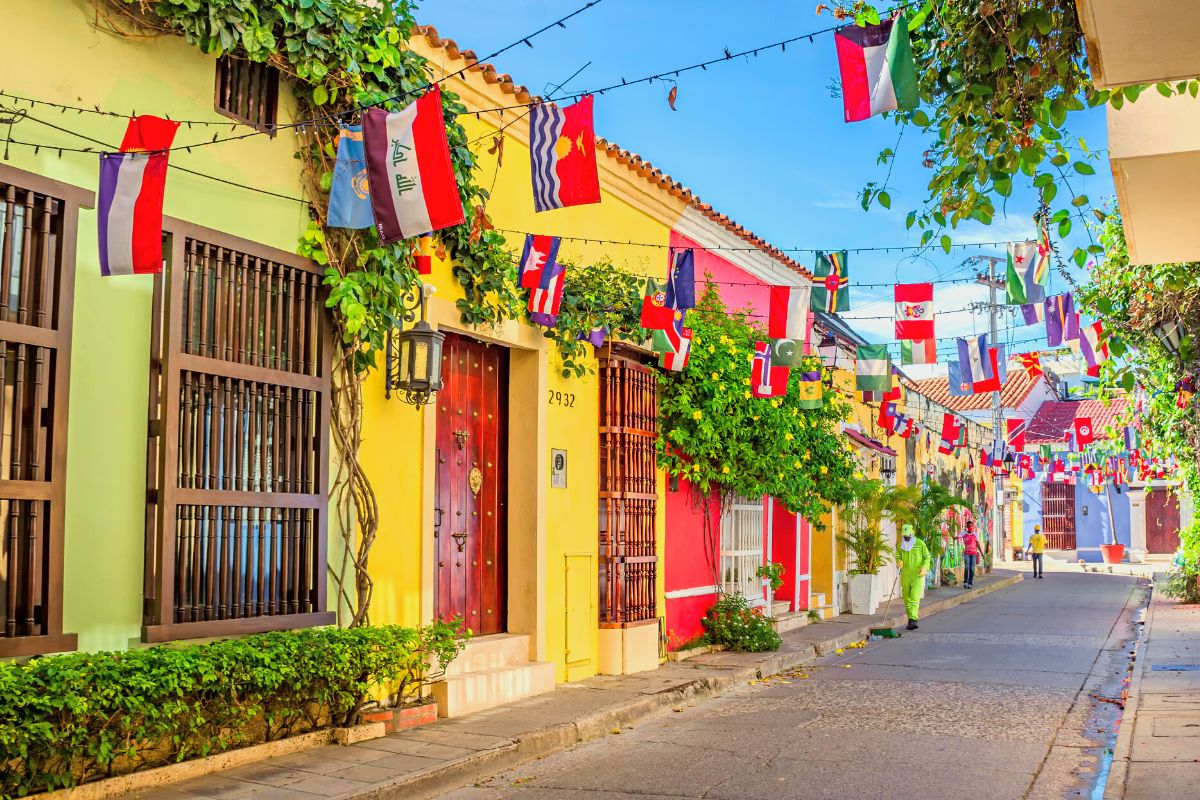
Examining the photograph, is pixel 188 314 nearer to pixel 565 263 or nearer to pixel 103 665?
pixel 103 665

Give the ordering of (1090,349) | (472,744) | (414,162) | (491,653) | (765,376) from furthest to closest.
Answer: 1. (1090,349)
2. (765,376)
3. (491,653)
4. (472,744)
5. (414,162)

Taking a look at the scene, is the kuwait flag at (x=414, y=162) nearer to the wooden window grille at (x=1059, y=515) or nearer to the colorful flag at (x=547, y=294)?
the colorful flag at (x=547, y=294)

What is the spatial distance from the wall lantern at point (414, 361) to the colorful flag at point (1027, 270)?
7.12 metres

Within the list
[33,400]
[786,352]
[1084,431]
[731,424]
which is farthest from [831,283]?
[1084,431]

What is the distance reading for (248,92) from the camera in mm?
7773

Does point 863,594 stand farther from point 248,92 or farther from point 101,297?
point 101,297

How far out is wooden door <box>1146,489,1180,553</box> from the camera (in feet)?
146

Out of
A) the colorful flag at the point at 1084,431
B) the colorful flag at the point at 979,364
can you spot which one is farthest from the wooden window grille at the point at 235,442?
the colorful flag at the point at 1084,431

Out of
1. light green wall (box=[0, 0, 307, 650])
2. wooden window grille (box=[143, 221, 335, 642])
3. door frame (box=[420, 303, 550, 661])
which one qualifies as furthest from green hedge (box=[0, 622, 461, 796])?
door frame (box=[420, 303, 550, 661])

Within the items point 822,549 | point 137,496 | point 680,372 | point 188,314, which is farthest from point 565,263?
point 822,549

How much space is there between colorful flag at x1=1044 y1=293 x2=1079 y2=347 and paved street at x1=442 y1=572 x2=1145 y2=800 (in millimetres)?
4101

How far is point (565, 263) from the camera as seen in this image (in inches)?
444

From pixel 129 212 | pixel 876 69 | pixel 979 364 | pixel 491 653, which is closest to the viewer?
pixel 129 212

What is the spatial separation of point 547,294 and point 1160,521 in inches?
1651
